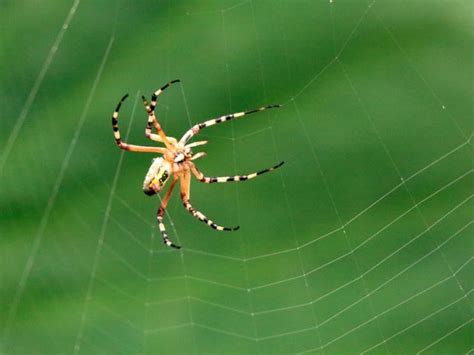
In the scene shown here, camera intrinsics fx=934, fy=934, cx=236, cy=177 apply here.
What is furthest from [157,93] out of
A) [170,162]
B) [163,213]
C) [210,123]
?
[163,213]

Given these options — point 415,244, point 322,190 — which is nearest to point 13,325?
point 322,190

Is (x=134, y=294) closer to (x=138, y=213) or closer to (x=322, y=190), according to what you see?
(x=138, y=213)

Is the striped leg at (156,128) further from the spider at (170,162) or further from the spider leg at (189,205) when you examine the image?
the spider leg at (189,205)

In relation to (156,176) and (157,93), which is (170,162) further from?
(157,93)

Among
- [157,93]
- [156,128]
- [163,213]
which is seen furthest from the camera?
[163,213]

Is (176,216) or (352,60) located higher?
(352,60)

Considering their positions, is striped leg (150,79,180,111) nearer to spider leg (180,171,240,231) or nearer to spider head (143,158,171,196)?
spider head (143,158,171,196)

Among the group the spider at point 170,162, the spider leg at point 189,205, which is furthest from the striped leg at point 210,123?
the spider leg at point 189,205

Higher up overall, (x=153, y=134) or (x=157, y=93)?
(x=157, y=93)
